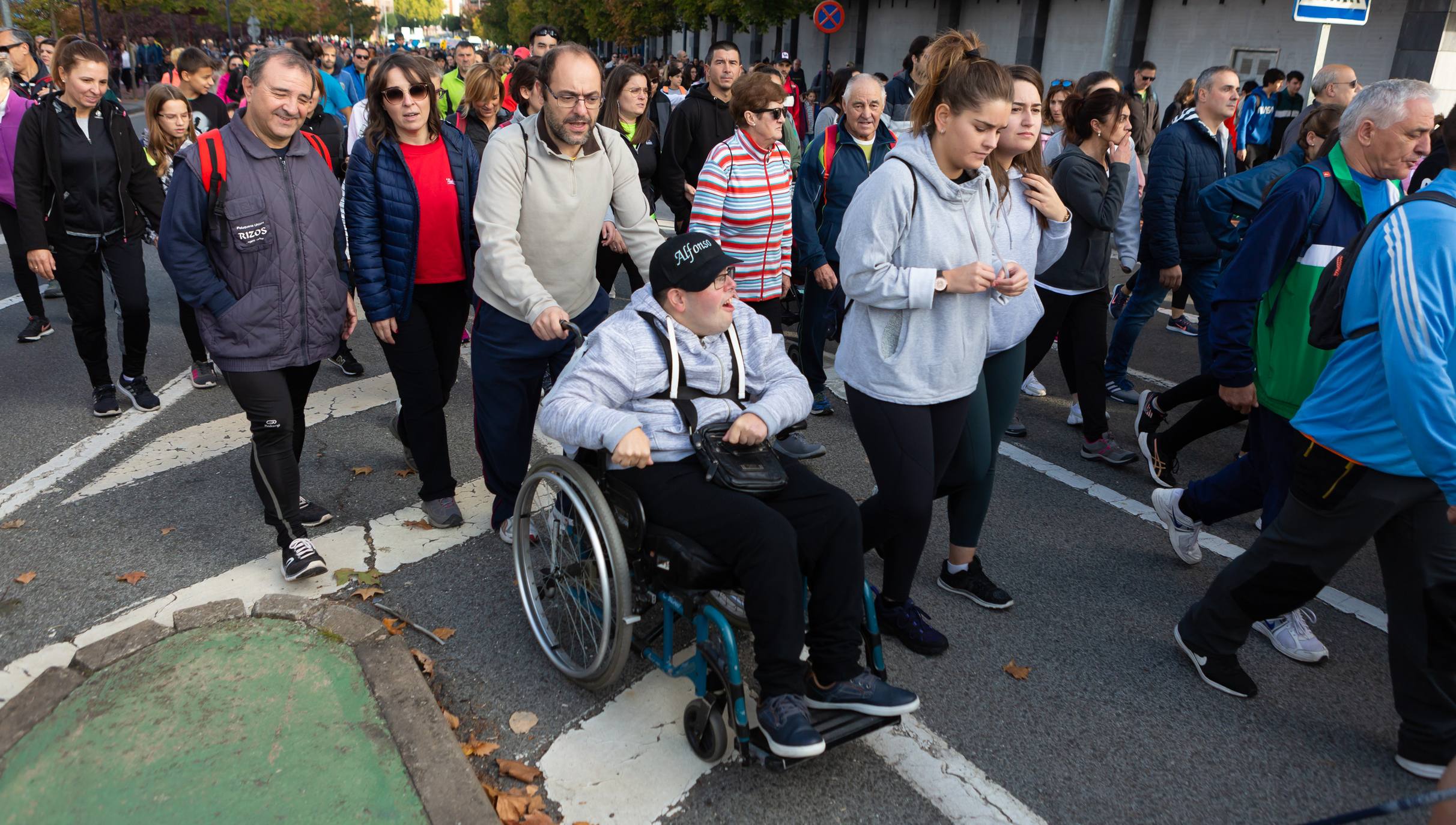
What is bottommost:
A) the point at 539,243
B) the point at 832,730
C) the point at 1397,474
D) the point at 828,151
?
the point at 832,730

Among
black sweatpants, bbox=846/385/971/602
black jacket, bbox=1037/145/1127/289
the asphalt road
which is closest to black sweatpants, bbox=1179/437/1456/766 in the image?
the asphalt road

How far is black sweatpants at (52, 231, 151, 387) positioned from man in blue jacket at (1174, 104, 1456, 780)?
590 centimetres

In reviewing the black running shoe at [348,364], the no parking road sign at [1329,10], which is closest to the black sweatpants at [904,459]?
the black running shoe at [348,364]

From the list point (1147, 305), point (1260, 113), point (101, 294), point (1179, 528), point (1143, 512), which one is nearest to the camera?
point (1179, 528)

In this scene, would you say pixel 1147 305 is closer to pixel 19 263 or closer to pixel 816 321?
pixel 816 321

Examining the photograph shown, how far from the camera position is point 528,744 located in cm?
306

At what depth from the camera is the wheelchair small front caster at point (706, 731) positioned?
2.90 meters

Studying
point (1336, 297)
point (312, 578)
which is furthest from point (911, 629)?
point (312, 578)

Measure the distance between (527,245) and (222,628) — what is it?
1742mm

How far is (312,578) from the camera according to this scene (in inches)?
158

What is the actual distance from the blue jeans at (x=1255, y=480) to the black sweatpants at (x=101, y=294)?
5750 mm

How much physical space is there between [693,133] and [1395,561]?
5541 mm

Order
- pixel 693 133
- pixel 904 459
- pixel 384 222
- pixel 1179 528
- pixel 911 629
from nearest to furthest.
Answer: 1. pixel 904 459
2. pixel 911 629
3. pixel 384 222
4. pixel 1179 528
5. pixel 693 133

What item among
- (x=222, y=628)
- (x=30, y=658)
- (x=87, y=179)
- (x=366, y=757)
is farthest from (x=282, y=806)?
(x=87, y=179)
